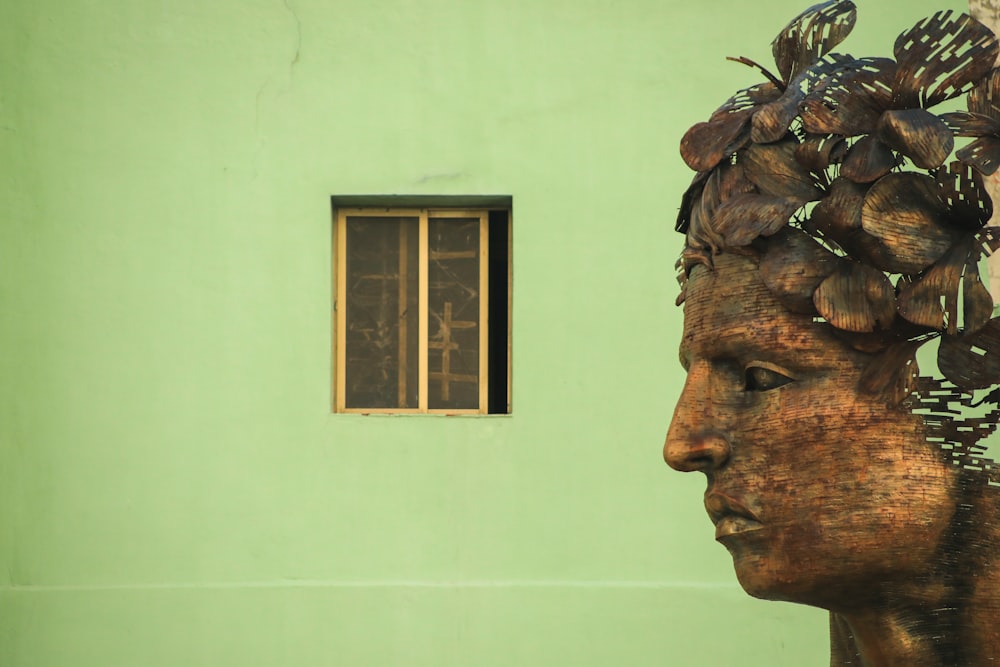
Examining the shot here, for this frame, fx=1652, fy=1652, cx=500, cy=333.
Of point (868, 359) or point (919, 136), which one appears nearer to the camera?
point (919, 136)

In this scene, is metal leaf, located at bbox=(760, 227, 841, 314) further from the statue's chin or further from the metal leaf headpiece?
the statue's chin

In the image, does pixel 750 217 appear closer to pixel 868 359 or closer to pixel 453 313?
pixel 868 359

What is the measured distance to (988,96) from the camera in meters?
3.26

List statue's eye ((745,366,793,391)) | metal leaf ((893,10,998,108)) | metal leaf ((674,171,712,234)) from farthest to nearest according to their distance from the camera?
metal leaf ((674,171,712,234))
statue's eye ((745,366,793,391))
metal leaf ((893,10,998,108))

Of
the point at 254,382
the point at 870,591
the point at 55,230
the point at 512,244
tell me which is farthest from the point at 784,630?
the point at 870,591

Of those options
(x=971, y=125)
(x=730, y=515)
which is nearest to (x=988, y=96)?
(x=971, y=125)

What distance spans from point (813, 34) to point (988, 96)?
43cm

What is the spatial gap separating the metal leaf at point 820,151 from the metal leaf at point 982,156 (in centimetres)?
24

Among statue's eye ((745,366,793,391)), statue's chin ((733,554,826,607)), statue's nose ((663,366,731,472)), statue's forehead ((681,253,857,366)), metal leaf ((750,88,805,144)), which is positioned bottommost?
statue's chin ((733,554,826,607))

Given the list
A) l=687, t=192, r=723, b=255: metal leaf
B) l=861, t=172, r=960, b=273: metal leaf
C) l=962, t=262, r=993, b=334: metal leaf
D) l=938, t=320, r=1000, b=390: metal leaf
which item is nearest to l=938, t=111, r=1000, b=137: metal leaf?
l=861, t=172, r=960, b=273: metal leaf

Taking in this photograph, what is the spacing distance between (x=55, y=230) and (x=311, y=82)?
1.51m

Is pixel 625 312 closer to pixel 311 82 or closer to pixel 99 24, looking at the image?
pixel 311 82

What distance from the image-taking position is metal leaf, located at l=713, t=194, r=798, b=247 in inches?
129

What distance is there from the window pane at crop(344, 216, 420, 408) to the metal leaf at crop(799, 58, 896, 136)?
546cm
